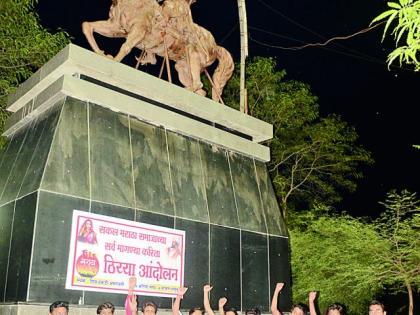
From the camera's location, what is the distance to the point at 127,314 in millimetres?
6422

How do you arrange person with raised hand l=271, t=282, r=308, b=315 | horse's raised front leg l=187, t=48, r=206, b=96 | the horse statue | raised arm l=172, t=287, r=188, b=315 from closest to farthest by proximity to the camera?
person with raised hand l=271, t=282, r=308, b=315 → raised arm l=172, t=287, r=188, b=315 → the horse statue → horse's raised front leg l=187, t=48, r=206, b=96

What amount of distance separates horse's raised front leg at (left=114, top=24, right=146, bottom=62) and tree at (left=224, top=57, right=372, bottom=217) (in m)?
13.7

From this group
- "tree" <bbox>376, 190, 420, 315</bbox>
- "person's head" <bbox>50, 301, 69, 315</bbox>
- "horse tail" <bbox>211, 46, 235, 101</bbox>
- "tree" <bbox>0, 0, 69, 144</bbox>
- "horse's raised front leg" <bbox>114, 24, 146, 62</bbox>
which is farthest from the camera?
"tree" <bbox>376, 190, 420, 315</bbox>

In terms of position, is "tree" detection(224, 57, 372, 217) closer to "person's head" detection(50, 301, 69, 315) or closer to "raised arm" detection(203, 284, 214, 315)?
"raised arm" detection(203, 284, 214, 315)

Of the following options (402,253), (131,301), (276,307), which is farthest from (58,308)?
(402,253)

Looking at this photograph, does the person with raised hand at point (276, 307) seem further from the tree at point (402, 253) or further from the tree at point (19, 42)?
the tree at point (402, 253)

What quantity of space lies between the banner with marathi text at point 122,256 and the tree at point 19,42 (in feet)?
14.4

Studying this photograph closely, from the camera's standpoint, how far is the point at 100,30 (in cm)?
893

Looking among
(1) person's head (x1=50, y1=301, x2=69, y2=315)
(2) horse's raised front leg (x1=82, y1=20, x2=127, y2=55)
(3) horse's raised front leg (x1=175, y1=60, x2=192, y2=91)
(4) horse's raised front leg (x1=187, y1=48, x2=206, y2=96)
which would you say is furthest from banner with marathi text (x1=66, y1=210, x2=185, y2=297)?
(3) horse's raised front leg (x1=175, y1=60, x2=192, y2=91)

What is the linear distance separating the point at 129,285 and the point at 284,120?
16.7m

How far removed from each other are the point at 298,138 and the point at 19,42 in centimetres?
1599

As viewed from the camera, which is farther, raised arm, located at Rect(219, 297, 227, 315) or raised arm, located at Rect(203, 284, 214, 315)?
raised arm, located at Rect(219, 297, 227, 315)

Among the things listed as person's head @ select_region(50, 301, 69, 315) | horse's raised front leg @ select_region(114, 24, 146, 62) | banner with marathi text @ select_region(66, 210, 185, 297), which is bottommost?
person's head @ select_region(50, 301, 69, 315)

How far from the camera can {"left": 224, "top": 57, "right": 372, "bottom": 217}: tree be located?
22.7 metres
